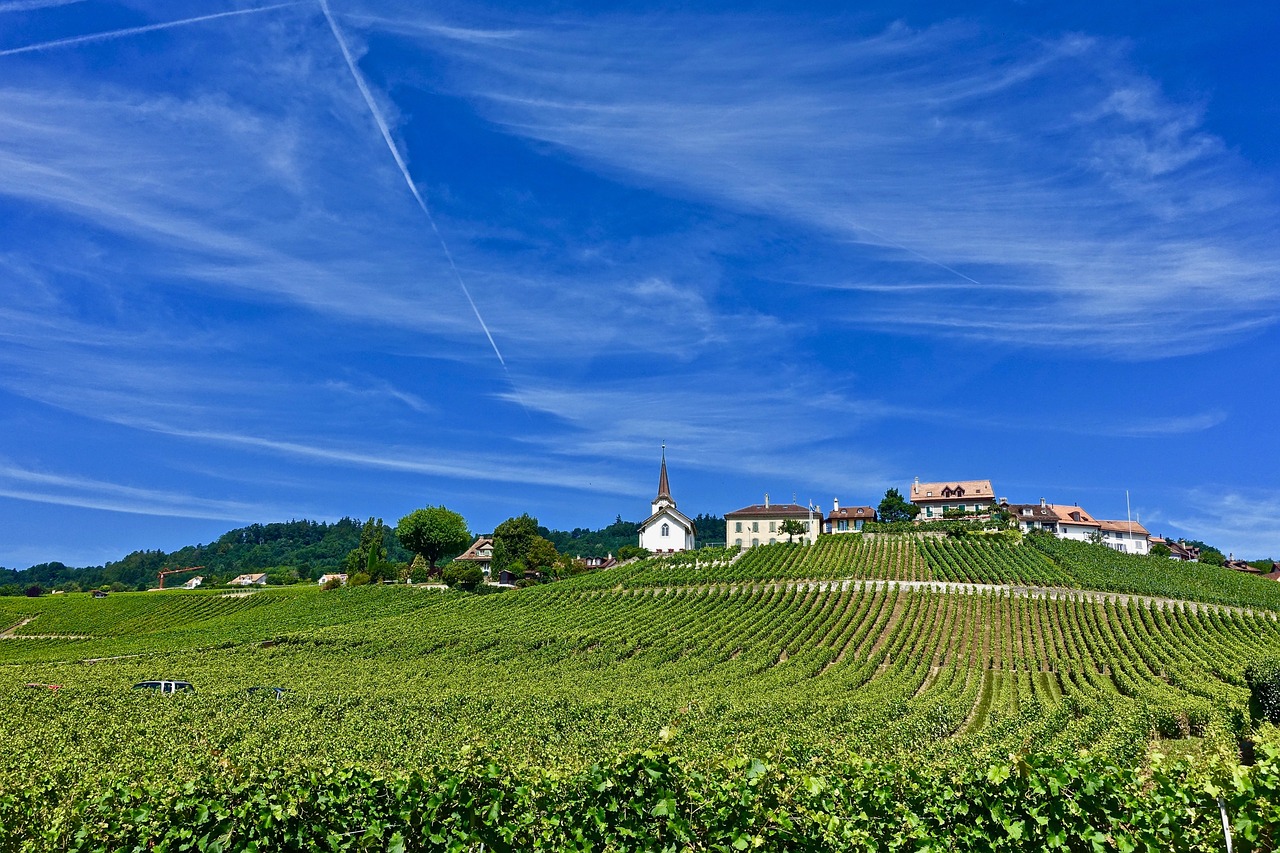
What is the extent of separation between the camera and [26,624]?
267ft

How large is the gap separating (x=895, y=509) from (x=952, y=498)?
17514mm

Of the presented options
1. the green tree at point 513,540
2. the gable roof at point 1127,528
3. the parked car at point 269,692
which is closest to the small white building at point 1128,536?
the gable roof at point 1127,528

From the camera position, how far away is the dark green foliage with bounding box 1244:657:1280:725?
27.6m

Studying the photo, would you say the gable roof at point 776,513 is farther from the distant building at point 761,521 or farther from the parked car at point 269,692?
the parked car at point 269,692

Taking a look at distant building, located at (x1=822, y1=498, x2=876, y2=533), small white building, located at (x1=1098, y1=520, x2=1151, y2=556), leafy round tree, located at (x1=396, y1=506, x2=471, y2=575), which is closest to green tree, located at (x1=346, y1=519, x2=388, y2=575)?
leafy round tree, located at (x1=396, y1=506, x2=471, y2=575)

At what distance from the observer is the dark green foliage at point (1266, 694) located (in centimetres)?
2764

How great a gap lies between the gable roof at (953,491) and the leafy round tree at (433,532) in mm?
67542

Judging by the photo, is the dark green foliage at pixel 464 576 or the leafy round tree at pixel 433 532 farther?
the leafy round tree at pixel 433 532

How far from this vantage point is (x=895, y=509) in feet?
353

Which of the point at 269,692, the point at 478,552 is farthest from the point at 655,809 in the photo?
the point at 478,552

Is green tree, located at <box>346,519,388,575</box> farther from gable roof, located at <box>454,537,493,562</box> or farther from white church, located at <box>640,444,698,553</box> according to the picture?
white church, located at <box>640,444,698,553</box>

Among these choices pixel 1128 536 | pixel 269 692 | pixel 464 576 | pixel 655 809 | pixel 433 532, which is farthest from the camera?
pixel 1128 536

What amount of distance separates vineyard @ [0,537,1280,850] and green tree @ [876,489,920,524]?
54.1ft

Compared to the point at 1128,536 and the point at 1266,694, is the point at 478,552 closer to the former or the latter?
the point at 1128,536
